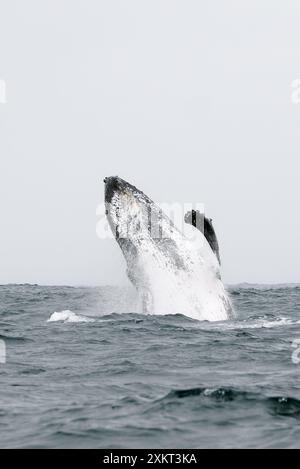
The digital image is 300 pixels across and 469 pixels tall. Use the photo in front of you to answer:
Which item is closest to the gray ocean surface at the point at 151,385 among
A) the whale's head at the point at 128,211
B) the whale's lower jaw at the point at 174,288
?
the whale's lower jaw at the point at 174,288

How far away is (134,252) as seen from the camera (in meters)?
18.3

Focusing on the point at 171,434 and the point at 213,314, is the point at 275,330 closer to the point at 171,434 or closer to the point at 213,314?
the point at 213,314

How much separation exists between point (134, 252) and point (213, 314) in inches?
107

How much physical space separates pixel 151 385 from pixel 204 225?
303 inches

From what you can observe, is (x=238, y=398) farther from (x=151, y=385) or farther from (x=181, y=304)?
(x=181, y=304)

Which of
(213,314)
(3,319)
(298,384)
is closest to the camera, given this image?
(298,384)

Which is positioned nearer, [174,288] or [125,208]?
[125,208]

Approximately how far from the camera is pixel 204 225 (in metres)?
18.3

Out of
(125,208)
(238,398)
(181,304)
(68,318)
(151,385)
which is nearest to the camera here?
(238,398)

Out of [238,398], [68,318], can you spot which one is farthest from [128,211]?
[238,398]

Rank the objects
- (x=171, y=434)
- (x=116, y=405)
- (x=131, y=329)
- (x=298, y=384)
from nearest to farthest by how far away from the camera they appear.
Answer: (x=171, y=434)
(x=116, y=405)
(x=298, y=384)
(x=131, y=329)

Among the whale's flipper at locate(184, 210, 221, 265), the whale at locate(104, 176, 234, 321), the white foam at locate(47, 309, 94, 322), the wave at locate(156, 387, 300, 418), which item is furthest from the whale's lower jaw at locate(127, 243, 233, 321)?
the wave at locate(156, 387, 300, 418)

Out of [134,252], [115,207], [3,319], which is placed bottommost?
[3,319]

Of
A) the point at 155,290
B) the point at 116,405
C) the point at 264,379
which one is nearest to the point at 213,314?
the point at 155,290
